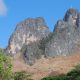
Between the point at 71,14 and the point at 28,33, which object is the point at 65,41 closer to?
the point at 71,14

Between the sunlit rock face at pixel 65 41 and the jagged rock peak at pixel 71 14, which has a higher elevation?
the jagged rock peak at pixel 71 14

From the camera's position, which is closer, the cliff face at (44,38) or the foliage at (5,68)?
the foliage at (5,68)

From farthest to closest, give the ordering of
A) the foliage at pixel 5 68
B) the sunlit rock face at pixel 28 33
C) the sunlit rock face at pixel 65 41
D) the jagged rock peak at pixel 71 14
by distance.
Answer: the sunlit rock face at pixel 28 33, the jagged rock peak at pixel 71 14, the sunlit rock face at pixel 65 41, the foliage at pixel 5 68

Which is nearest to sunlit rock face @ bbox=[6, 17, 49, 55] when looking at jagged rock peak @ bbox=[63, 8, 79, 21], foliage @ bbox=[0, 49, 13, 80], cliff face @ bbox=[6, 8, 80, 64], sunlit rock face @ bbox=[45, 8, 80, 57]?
cliff face @ bbox=[6, 8, 80, 64]

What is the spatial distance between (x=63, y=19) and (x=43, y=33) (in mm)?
7874

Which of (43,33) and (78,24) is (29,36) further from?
(78,24)

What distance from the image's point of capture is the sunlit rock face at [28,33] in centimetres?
14162

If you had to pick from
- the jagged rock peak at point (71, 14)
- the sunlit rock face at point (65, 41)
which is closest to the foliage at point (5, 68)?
the sunlit rock face at point (65, 41)

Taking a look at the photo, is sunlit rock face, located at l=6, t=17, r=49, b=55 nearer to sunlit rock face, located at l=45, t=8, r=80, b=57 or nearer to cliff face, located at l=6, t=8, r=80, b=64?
cliff face, located at l=6, t=8, r=80, b=64

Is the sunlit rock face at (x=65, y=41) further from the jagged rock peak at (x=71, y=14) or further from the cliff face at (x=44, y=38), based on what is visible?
the jagged rock peak at (x=71, y=14)

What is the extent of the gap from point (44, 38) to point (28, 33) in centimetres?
793

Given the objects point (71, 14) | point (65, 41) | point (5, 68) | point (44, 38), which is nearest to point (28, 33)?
point (44, 38)

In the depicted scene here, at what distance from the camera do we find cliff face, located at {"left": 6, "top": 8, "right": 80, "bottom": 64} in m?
128

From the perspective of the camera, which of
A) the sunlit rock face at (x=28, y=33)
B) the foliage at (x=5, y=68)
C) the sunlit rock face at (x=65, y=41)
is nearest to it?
the foliage at (x=5, y=68)
